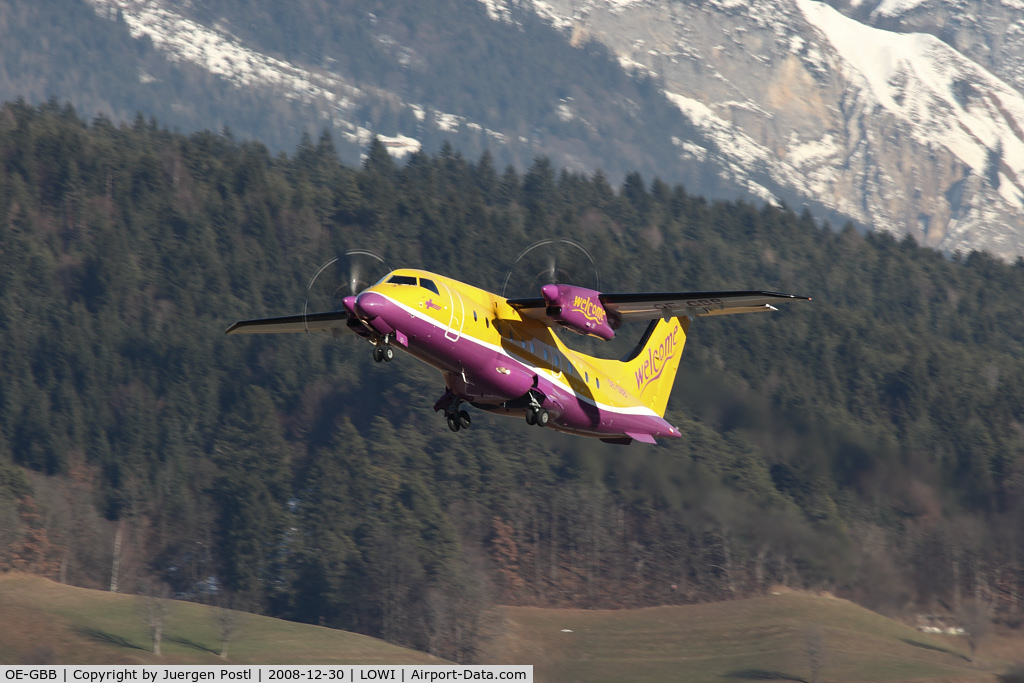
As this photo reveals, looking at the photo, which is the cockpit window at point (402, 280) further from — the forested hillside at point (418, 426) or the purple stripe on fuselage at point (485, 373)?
the forested hillside at point (418, 426)

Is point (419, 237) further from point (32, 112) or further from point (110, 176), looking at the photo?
point (32, 112)

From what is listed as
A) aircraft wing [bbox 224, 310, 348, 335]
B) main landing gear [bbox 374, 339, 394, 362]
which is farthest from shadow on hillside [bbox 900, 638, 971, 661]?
main landing gear [bbox 374, 339, 394, 362]

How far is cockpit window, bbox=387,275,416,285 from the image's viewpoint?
114 ft

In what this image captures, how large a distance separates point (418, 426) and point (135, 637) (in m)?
45.3

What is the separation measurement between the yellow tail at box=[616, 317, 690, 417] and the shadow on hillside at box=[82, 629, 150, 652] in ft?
169

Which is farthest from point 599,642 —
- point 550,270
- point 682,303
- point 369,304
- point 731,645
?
point 369,304

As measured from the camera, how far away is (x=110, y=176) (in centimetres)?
16650

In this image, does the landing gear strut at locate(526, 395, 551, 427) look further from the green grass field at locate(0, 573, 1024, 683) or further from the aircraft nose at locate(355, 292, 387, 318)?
the green grass field at locate(0, 573, 1024, 683)

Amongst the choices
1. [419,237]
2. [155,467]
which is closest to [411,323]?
[155,467]

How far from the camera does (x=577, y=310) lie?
121 feet

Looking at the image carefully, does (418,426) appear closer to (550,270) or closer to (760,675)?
(760,675)

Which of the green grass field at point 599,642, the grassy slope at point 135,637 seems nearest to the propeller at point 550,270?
the green grass field at point 599,642

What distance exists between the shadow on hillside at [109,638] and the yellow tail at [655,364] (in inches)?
2028

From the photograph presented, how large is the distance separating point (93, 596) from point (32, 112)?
106 metres
